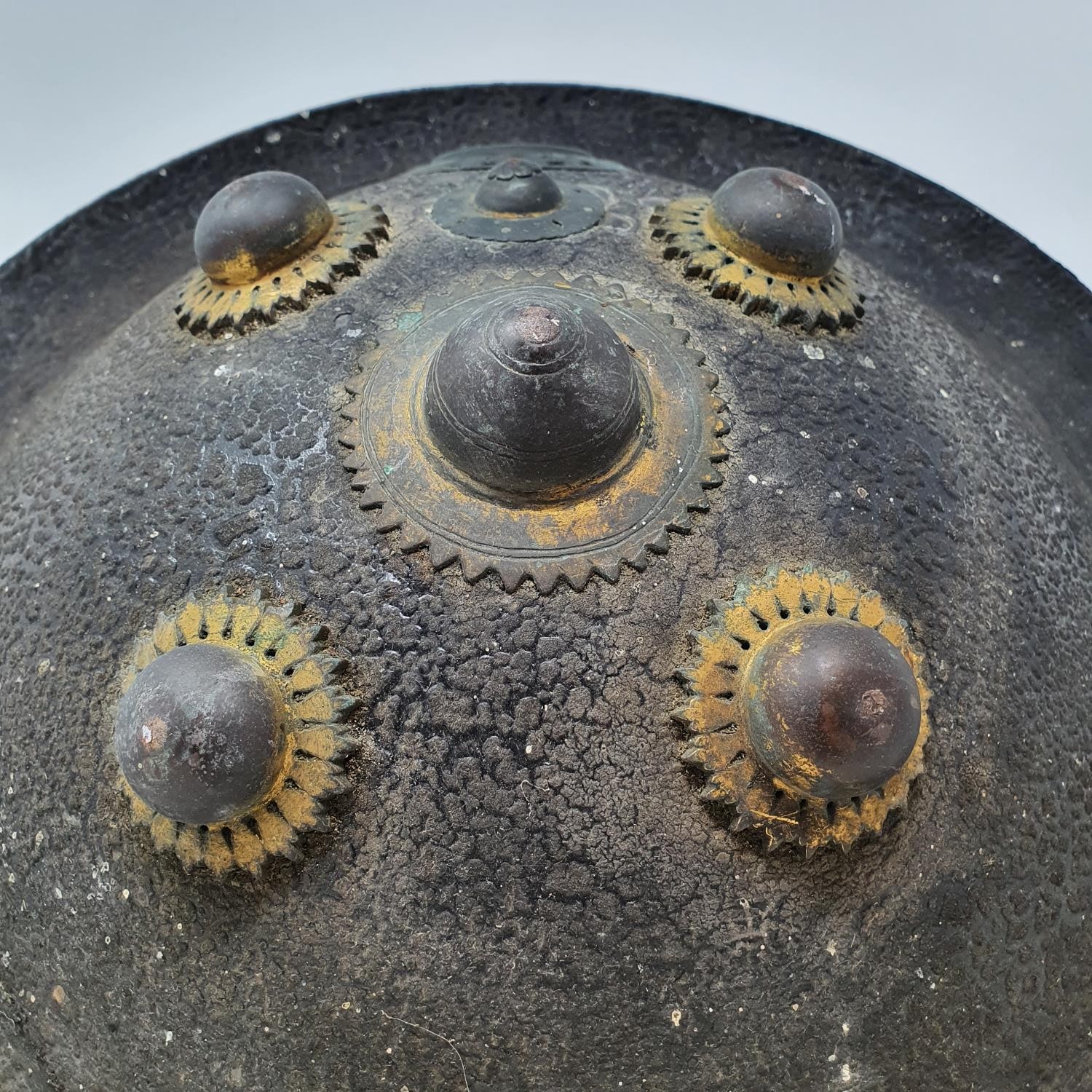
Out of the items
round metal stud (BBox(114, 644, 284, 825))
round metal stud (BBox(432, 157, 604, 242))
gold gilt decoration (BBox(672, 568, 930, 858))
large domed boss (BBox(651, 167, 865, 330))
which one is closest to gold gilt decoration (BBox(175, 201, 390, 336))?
round metal stud (BBox(432, 157, 604, 242))

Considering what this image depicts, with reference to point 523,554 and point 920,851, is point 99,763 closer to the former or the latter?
point 523,554

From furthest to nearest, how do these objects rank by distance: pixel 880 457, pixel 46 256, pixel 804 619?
pixel 46 256 → pixel 880 457 → pixel 804 619

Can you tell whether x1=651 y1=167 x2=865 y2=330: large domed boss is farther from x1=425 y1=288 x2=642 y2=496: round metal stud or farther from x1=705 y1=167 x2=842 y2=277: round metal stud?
x1=425 y1=288 x2=642 y2=496: round metal stud

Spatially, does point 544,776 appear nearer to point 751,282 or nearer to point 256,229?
point 751,282

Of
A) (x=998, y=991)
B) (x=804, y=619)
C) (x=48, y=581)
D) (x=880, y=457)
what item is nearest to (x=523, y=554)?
(x=804, y=619)

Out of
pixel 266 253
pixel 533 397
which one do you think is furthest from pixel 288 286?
pixel 533 397

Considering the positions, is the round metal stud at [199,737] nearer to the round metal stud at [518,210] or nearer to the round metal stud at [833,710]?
the round metal stud at [833,710]

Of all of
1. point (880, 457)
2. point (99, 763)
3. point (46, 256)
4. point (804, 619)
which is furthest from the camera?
point (46, 256)
